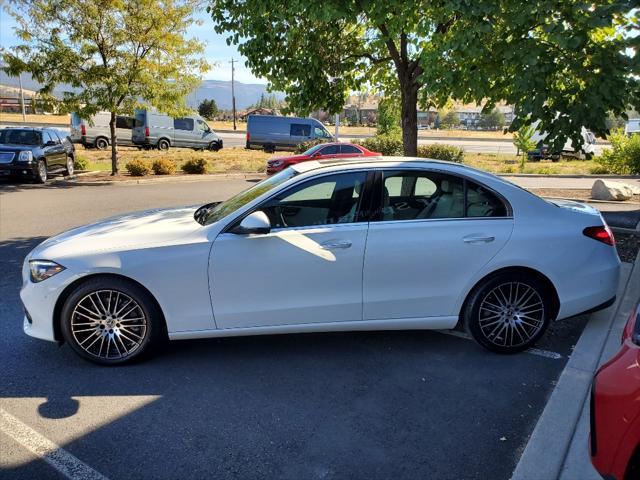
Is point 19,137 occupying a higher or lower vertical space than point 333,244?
higher

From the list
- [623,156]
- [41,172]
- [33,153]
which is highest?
[33,153]

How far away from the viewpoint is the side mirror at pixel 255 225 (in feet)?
12.5

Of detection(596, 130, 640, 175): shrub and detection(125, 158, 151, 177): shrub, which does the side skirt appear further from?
detection(596, 130, 640, 175): shrub

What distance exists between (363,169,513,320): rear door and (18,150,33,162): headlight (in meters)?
13.7

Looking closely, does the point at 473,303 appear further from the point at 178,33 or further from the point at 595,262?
the point at 178,33

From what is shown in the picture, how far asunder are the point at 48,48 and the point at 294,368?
49.0ft

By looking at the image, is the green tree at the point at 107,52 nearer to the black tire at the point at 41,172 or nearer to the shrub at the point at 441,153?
the black tire at the point at 41,172

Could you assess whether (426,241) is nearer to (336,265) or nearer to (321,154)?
(336,265)

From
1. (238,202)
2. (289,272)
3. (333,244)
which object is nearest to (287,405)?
(289,272)

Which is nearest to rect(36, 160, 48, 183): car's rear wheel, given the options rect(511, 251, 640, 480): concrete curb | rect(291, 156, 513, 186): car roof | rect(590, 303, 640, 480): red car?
rect(291, 156, 513, 186): car roof

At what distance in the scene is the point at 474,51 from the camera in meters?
5.98

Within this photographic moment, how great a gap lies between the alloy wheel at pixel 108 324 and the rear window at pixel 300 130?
2909cm

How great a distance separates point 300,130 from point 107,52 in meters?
17.5

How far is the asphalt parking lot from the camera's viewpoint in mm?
2927
